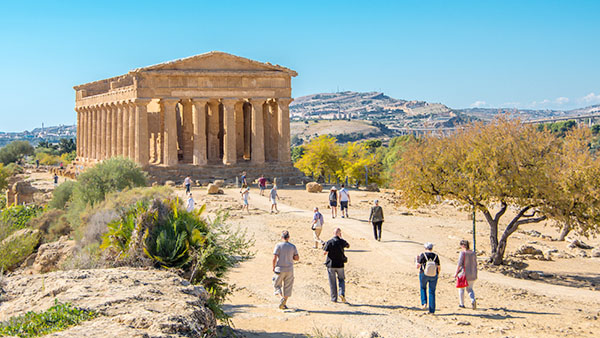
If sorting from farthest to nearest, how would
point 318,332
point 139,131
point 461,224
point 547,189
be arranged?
point 139,131, point 461,224, point 547,189, point 318,332

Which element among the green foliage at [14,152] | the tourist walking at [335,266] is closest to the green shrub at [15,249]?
the tourist walking at [335,266]

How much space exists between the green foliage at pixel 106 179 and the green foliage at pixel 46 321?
57.7ft

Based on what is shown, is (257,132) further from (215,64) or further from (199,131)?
(215,64)

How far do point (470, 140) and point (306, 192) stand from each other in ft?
69.9

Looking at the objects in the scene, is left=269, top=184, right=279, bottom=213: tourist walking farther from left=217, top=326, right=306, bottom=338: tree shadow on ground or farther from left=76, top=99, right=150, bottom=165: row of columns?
left=217, top=326, right=306, bottom=338: tree shadow on ground

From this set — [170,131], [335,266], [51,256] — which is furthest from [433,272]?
[170,131]

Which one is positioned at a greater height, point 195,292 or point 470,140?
point 470,140

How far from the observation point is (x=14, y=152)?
101 m

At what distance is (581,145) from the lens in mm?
20891

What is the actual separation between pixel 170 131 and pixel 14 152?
66.3 m

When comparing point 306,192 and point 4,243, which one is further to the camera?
point 306,192

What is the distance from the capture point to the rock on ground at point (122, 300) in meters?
7.69

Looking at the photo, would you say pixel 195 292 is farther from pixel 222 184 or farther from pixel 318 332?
pixel 222 184

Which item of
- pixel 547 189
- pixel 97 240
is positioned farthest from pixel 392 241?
pixel 97 240
